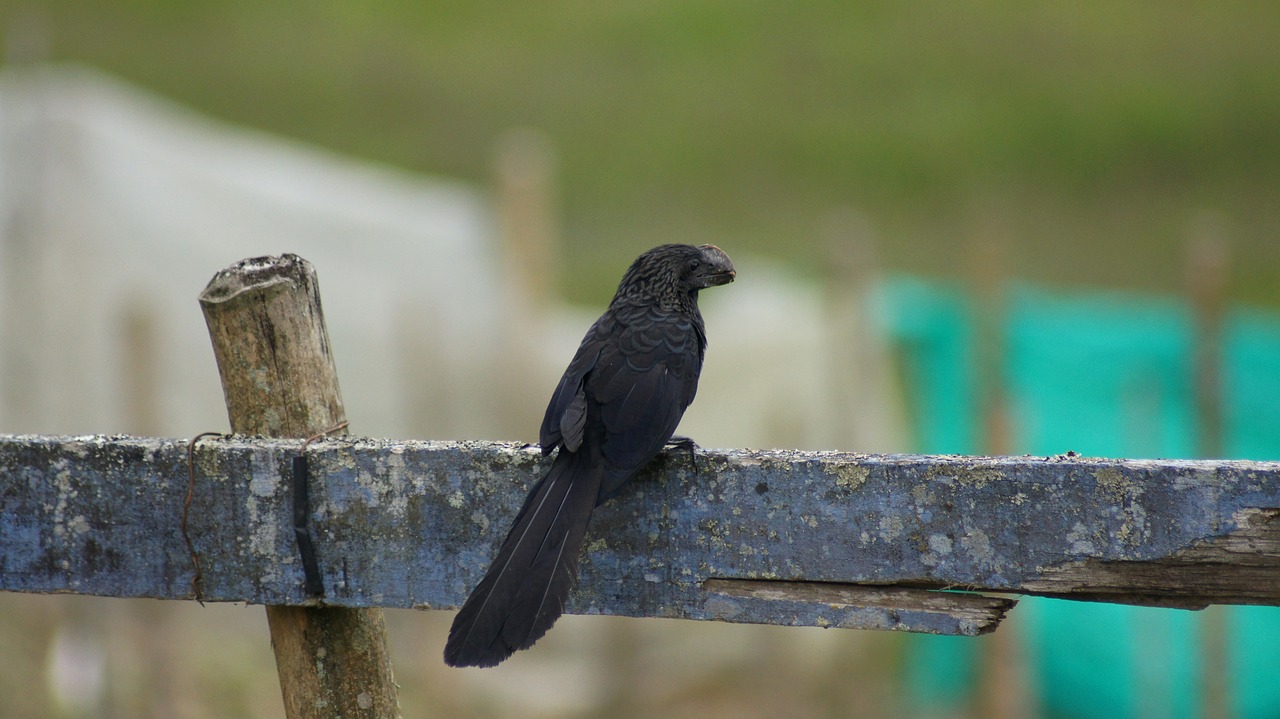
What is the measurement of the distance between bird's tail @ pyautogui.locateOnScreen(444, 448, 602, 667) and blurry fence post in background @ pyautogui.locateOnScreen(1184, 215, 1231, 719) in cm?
470

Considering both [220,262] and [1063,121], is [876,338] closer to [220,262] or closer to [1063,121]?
[220,262]

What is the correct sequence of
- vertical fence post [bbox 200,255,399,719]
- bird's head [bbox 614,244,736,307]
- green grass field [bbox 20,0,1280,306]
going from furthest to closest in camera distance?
1. green grass field [bbox 20,0,1280,306]
2. bird's head [bbox 614,244,736,307]
3. vertical fence post [bbox 200,255,399,719]

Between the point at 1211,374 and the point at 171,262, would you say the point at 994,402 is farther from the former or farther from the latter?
the point at 171,262

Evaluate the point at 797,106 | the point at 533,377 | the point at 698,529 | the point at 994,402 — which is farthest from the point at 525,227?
the point at 797,106

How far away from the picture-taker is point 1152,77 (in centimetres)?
2417

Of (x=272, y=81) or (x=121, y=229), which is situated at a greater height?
(x=272, y=81)

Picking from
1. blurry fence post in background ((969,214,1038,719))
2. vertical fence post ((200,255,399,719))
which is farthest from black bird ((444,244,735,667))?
blurry fence post in background ((969,214,1038,719))

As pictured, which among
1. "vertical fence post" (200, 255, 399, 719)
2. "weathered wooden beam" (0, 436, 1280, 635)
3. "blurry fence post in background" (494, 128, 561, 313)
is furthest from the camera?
"blurry fence post in background" (494, 128, 561, 313)

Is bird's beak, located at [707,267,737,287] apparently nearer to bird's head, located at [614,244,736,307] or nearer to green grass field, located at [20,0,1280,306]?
bird's head, located at [614,244,736,307]

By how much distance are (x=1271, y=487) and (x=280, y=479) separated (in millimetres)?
1641

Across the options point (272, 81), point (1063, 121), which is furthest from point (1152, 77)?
point (272, 81)

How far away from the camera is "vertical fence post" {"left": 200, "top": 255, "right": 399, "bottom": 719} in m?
2.28

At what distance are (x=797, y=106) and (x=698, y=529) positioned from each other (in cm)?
2384

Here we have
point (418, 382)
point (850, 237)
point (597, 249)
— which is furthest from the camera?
point (597, 249)
